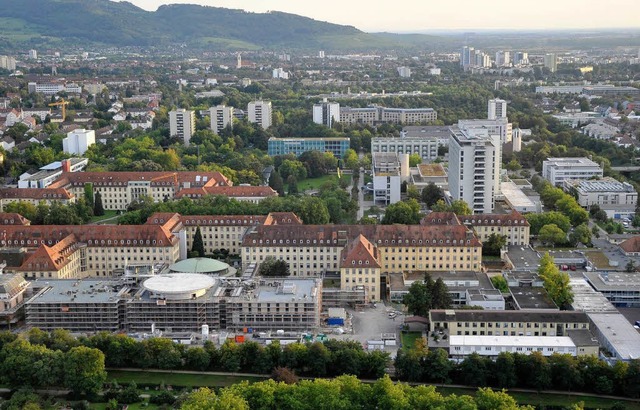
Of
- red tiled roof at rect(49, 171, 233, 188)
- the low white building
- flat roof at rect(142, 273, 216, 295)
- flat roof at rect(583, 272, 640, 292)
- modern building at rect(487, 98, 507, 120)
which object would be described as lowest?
the low white building

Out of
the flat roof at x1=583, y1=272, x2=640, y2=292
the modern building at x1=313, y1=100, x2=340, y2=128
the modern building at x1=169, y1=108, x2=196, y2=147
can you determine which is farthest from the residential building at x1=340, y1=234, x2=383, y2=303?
the modern building at x1=313, y1=100, x2=340, y2=128

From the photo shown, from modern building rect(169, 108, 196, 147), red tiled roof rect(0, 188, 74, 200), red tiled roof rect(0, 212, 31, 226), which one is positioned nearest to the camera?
red tiled roof rect(0, 212, 31, 226)

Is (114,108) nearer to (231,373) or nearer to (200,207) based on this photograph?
(200,207)

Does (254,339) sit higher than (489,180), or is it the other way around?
(489,180)

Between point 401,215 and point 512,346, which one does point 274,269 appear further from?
point 512,346

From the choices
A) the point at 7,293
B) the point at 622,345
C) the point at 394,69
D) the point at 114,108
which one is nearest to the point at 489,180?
the point at 622,345

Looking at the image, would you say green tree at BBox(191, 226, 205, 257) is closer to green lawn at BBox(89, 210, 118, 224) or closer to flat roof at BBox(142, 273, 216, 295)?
flat roof at BBox(142, 273, 216, 295)

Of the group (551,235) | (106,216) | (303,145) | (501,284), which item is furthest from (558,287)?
(303,145)
